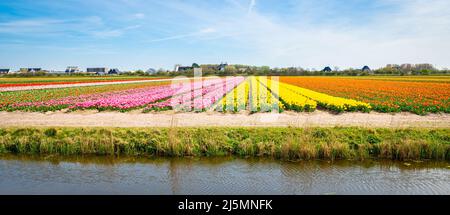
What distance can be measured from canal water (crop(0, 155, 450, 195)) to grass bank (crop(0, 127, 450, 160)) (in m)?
0.42

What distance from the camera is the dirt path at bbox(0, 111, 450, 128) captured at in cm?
1351

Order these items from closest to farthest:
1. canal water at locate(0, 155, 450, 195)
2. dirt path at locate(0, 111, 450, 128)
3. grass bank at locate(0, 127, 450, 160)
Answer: canal water at locate(0, 155, 450, 195) → grass bank at locate(0, 127, 450, 160) → dirt path at locate(0, 111, 450, 128)

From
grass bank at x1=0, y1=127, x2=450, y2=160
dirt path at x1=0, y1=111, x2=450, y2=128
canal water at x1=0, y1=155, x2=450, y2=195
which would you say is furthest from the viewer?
dirt path at x1=0, y1=111, x2=450, y2=128

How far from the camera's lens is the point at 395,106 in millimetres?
18297

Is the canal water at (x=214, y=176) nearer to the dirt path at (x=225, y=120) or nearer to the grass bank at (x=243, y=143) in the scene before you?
the grass bank at (x=243, y=143)

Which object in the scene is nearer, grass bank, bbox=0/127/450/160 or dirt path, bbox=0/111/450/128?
grass bank, bbox=0/127/450/160

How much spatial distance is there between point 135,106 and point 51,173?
36.7ft

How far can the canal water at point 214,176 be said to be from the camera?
281 inches

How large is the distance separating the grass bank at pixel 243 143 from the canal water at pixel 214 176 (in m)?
0.42

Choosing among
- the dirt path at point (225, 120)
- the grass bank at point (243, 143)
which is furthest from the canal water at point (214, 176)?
the dirt path at point (225, 120)

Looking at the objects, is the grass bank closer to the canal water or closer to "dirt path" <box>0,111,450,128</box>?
the canal water

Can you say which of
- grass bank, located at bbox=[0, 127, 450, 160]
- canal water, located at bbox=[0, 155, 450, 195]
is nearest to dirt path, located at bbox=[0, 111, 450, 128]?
grass bank, located at bbox=[0, 127, 450, 160]

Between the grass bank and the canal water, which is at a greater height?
the grass bank
